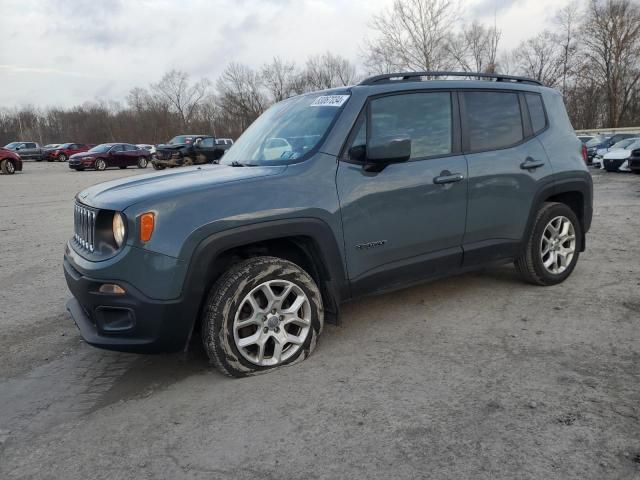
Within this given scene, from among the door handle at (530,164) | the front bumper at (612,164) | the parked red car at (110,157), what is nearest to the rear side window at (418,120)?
the door handle at (530,164)

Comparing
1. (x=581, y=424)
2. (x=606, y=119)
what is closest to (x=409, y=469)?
(x=581, y=424)

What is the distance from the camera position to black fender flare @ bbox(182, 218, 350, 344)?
117 inches

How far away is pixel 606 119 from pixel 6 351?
63.6 meters

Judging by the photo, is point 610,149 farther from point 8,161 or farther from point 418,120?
point 8,161

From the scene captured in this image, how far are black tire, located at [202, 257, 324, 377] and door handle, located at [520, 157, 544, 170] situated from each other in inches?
87.8

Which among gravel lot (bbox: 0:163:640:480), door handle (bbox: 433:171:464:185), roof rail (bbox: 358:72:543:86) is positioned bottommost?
gravel lot (bbox: 0:163:640:480)

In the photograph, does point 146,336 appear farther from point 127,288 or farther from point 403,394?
point 403,394

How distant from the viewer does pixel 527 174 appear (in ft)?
14.4

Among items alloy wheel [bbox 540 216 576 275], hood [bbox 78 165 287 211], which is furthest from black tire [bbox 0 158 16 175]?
alloy wheel [bbox 540 216 576 275]

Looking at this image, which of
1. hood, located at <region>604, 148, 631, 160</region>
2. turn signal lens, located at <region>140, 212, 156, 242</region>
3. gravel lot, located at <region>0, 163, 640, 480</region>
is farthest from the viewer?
hood, located at <region>604, 148, 631, 160</region>

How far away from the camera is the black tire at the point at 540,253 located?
4598mm

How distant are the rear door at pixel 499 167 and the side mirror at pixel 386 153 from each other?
2.79 ft

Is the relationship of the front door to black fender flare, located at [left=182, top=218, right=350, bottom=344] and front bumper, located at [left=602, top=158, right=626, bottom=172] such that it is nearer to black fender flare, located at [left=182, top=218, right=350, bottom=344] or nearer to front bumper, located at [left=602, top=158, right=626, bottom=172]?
black fender flare, located at [left=182, top=218, right=350, bottom=344]

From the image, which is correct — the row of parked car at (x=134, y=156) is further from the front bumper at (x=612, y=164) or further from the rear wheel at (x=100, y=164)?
the front bumper at (x=612, y=164)
